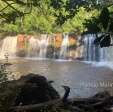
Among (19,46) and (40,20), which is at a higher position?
(40,20)

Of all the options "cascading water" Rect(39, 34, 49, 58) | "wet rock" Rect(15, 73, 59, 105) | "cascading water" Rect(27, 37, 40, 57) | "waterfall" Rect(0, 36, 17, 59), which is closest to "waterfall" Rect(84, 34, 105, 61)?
"cascading water" Rect(39, 34, 49, 58)

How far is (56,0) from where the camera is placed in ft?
18.7

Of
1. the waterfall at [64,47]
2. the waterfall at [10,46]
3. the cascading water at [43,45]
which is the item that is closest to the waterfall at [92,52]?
the waterfall at [64,47]

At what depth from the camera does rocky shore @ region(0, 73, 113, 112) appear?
5742mm

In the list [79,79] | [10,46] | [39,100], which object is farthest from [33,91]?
[10,46]

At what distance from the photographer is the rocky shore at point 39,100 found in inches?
226

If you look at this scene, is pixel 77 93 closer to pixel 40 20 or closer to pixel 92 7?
pixel 92 7

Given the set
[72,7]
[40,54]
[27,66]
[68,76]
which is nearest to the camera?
[72,7]

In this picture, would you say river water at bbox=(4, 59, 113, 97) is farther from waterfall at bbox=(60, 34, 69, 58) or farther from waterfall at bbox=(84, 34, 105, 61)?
waterfall at bbox=(60, 34, 69, 58)

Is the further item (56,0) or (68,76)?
(68,76)

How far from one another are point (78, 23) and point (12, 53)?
5.21 metres

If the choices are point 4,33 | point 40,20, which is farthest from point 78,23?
point 4,33

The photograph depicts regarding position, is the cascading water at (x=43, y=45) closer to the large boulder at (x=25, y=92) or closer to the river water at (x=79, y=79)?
the river water at (x=79, y=79)

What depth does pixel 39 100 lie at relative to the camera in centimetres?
653
